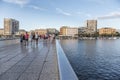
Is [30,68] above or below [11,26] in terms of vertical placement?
below

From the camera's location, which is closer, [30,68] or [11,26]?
[30,68]

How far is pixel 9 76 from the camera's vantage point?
632 centimetres

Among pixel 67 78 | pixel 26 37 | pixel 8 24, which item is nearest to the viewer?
pixel 67 78

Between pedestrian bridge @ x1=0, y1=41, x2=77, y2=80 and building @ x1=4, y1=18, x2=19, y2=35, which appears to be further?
building @ x1=4, y1=18, x2=19, y2=35

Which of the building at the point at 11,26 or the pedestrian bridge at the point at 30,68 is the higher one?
the building at the point at 11,26

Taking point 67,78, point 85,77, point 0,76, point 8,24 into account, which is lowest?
point 85,77

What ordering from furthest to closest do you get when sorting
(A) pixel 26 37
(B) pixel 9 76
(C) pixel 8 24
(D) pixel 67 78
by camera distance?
(C) pixel 8 24
(A) pixel 26 37
(B) pixel 9 76
(D) pixel 67 78

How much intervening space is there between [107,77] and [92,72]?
10.6ft

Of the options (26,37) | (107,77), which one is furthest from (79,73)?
(26,37)

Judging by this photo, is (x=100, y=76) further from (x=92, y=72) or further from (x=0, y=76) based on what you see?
(x=0, y=76)

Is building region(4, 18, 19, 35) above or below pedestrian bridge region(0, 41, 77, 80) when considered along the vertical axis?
above

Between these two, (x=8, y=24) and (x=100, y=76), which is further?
(x=8, y=24)

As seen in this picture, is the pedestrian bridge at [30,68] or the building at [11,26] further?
the building at [11,26]

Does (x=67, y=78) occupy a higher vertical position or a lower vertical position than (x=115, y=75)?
higher
